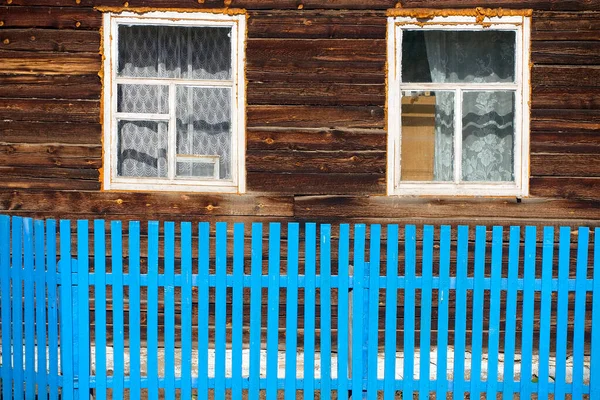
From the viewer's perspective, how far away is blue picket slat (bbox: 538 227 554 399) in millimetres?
5152

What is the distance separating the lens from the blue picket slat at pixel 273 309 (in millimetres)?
5109

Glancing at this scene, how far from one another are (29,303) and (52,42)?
2.86m

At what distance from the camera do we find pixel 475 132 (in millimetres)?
7445

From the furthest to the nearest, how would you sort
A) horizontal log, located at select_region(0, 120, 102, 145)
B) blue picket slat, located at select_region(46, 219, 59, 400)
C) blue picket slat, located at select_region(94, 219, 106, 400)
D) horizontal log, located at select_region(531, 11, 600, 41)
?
horizontal log, located at select_region(0, 120, 102, 145) → horizontal log, located at select_region(531, 11, 600, 41) → blue picket slat, located at select_region(94, 219, 106, 400) → blue picket slat, located at select_region(46, 219, 59, 400)

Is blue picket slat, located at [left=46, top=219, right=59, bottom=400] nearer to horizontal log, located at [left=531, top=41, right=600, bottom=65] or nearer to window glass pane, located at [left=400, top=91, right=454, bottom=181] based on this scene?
window glass pane, located at [left=400, top=91, right=454, bottom=181]

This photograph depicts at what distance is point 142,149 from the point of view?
7.38 m

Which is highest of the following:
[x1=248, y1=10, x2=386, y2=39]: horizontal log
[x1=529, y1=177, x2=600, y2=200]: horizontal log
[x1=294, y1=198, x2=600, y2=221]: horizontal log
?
[x1=248, y1=10, x2=386, y2=39]: horizontal log

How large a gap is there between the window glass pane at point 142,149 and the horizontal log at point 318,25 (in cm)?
123

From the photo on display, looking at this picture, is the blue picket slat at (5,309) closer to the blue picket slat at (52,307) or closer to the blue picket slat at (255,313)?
the blue picket slat at (52,307)

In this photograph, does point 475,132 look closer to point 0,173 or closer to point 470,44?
point 470,44

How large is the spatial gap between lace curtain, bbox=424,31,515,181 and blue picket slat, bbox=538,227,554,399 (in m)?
2.29

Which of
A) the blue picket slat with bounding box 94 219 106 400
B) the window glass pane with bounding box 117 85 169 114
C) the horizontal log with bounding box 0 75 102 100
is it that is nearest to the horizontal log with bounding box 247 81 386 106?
the window glass pane with bounding box 117 85 169 114

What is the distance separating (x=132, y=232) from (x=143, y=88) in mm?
2538

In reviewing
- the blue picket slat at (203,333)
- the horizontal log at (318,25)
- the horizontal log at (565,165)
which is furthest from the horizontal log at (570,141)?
the blue picket slat at (203,333)
